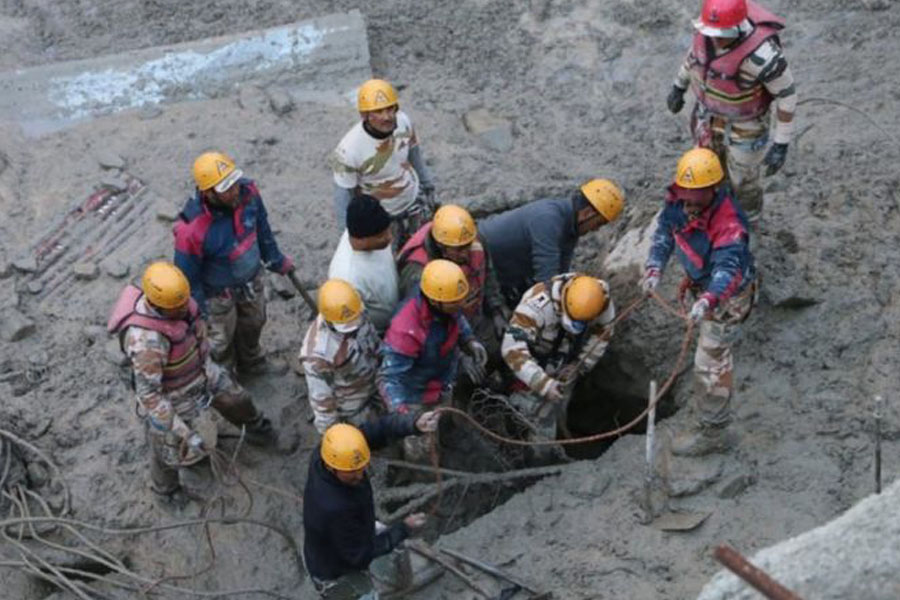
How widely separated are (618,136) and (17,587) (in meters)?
5.38

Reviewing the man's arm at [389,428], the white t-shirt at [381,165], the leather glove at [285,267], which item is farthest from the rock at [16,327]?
the man's arm at [389,428]

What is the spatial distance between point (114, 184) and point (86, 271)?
885mm

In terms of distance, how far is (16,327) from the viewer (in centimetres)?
851

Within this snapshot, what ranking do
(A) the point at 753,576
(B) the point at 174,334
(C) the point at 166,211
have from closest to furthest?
(A) the point at 753,576 < (B) the point at 174,334 < (C) the point at 166,211

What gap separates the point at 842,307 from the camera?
7492 millimetres

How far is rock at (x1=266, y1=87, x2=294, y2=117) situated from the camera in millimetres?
10086

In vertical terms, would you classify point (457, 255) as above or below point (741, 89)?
below

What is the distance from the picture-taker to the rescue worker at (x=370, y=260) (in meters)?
7.00

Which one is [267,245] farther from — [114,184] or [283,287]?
[114,184]

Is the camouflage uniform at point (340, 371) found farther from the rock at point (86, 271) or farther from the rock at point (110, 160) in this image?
the rock at point (110, 160)

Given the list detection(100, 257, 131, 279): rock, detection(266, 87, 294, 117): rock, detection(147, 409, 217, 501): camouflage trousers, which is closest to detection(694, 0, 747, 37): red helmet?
detection(147, 409, 217, 501): camouflage trousers

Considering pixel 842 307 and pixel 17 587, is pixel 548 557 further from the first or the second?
pixel 17 587

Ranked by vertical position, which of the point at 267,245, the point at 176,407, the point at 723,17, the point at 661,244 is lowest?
the point at 176,407

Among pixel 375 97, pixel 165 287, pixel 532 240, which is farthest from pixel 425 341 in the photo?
pixel 375 97
